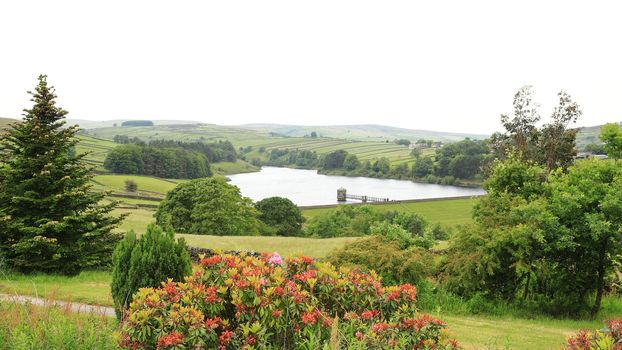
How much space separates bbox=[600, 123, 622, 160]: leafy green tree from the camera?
16406 mm

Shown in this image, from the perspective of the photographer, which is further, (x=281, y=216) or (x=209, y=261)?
(x=281, y=216)

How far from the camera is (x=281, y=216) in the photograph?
5569 centimetres

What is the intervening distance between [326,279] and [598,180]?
11888 mm

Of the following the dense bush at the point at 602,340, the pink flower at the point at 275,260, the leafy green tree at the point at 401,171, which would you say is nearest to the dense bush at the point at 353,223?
the pink flower at the point at 275,260

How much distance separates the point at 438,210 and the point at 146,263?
2747 inches

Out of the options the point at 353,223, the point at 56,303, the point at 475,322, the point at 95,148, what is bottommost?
the point at 353,223

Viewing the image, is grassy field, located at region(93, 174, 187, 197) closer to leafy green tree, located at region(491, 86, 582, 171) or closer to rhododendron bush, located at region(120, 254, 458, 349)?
leafy green tree, located at region(491, 86, 582, 171)

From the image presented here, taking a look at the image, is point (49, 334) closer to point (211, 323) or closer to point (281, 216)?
point (211, 323)

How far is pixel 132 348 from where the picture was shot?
517cm

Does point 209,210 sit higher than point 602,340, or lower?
lower

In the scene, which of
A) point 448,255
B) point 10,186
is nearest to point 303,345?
point 448,255

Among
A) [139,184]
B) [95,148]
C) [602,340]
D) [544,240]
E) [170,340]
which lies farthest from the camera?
[95,148]

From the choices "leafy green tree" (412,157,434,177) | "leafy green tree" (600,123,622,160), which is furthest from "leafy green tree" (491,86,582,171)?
"leafy green tree" (412,157,434,177)

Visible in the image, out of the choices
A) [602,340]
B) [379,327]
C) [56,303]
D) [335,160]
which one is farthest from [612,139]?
[335,160]
